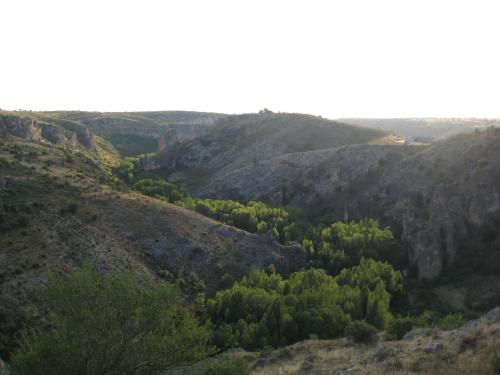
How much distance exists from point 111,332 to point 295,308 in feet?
71.1

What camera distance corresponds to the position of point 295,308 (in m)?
39.2

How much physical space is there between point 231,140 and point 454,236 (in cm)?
8330

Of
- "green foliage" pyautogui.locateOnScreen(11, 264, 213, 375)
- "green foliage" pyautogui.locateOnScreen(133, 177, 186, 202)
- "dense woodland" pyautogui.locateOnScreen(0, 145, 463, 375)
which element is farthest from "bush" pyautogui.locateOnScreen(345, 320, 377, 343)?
"green foliage" pyautogui.locateOnScreen(133, 177, 186, 202)

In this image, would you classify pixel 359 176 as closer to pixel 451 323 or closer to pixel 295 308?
pixel 295 308

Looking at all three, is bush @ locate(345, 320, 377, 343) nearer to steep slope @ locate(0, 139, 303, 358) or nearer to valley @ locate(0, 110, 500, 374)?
valley @ locate(0, 110, 500, 374)

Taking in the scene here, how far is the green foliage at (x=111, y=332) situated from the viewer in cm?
1945

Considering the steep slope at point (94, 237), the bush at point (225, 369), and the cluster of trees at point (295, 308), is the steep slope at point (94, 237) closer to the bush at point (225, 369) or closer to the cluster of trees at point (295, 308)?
the cluster of trees at point (295, 308)

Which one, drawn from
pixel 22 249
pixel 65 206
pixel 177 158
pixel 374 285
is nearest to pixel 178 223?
pixel 65 206

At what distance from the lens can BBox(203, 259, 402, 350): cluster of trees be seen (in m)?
36.5

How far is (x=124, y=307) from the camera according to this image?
2058 cm

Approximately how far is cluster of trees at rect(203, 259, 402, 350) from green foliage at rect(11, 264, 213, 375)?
14.9 m

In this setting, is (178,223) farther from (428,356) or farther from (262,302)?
(428,356)

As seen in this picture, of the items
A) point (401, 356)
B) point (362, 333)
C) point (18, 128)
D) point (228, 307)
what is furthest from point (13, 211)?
point (18, 128)

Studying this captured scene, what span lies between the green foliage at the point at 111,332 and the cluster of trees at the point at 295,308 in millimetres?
14882
